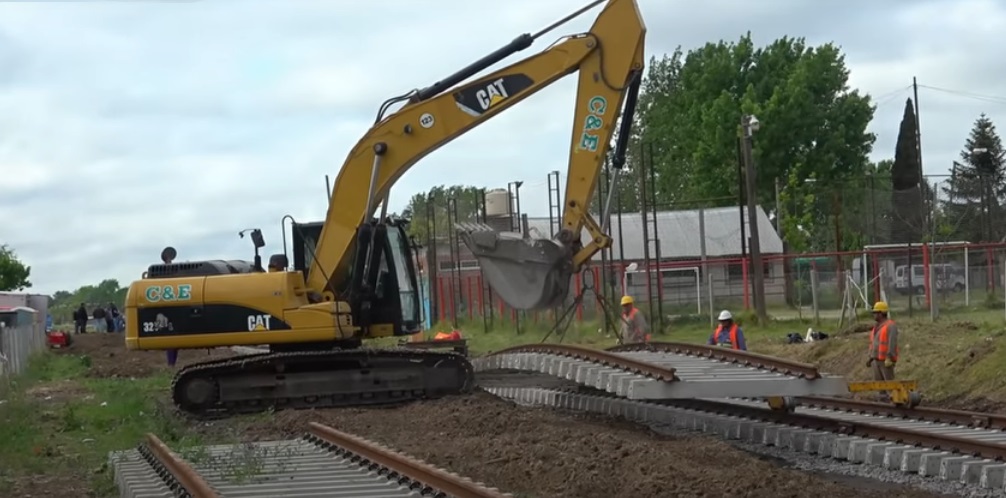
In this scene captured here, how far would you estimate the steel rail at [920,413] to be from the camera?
46.1 feet

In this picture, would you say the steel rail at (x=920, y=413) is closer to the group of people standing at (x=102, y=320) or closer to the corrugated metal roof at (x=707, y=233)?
the corrugated metal roof at (x=707, y=233)

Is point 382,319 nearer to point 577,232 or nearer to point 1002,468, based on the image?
point 577,232

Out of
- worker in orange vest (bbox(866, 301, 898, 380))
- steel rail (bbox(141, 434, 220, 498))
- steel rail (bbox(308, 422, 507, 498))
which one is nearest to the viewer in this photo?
steel rail (bbox(308, 422, 507, 498))

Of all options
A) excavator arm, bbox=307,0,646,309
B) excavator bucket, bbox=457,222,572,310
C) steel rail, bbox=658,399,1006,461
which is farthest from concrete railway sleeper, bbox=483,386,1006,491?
excavator arm, bbox=307,0,646,309

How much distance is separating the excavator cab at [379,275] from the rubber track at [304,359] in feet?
1.67

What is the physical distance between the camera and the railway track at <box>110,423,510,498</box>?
10312 mm

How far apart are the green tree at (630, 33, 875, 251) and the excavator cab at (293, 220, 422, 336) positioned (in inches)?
2154

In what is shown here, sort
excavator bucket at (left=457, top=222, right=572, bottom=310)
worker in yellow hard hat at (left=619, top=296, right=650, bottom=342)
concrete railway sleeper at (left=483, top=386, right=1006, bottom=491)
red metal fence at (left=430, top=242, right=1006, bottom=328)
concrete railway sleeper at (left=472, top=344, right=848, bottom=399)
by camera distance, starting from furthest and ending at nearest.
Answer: red metal fence at (left=430, top=242, right=1006, bottom=328) → worker in yellow hard hat at (left=619, top=296, right=650, bottom=342) → excavator bucket at (left=457, top=222, right=572, bottom=310) → concrete railway sleeper at (left=472, top=344, right=848, bottom=399) → concrete railway sleeper at (left=483, top=386, right=1006, bottom=491)

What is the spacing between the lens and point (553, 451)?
40.3ft

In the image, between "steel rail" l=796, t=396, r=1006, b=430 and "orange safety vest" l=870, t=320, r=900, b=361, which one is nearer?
"steel rail" l=796, t=396, r=1006, b=430

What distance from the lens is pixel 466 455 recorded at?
1248 centimetres

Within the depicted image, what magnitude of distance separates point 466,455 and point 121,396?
12.4 meters

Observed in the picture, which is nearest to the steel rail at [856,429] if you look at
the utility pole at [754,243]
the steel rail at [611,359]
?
the steel rail at [611,359]

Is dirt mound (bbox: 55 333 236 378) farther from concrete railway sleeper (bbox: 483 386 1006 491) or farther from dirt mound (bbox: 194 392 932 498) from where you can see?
concrete railway sleeper (bbox: 483 386 1006 491)
